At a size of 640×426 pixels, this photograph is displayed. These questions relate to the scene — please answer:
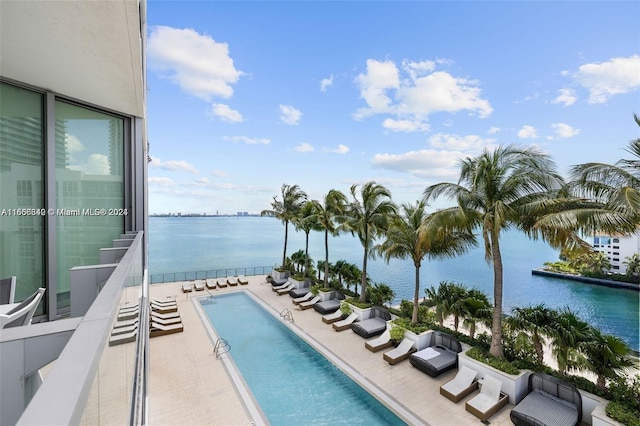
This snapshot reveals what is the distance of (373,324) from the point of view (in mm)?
13430

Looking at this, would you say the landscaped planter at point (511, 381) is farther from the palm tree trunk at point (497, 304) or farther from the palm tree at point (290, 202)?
the palm tree at point (290, 202)

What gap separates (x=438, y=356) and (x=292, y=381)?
5.30m

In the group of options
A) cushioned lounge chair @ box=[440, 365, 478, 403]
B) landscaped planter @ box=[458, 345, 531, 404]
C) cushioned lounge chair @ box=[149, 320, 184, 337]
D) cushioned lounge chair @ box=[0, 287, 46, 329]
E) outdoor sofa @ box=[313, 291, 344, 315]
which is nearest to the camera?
cushioned lounge chair @ box=[0, 287, 46, 329]

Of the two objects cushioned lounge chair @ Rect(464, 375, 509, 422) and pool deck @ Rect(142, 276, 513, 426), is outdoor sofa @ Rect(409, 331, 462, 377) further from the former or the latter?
cushioned lounge chair @ Rect(464, 375, 509, 422)

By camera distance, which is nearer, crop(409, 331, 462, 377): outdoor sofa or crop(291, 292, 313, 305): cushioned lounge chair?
crop(409, 331, 462, 377): outdoor sofa

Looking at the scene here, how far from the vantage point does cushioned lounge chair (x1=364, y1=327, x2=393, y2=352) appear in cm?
1147

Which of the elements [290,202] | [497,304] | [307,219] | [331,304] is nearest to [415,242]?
[497,304]

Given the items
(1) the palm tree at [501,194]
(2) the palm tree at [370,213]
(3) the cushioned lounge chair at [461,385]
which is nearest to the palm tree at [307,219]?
(2) the palm tree at [370,213]

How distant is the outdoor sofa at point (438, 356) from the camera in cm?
975

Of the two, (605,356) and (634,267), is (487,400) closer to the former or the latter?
(605,356)

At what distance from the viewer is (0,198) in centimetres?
374

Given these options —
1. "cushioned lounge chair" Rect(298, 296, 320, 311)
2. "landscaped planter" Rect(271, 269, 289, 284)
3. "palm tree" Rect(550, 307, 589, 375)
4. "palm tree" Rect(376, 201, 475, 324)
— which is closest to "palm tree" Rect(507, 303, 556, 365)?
"palm tree" Rect(550, 307, 589, 375)

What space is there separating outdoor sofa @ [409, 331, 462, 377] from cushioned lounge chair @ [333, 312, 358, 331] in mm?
3885

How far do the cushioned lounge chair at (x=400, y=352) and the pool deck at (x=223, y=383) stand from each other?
7.3 inches
